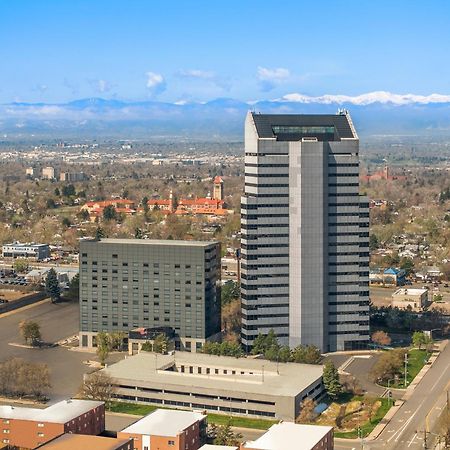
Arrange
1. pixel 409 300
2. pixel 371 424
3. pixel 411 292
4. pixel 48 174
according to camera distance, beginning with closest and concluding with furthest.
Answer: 1. pixel 371 424
2. pixel 409 300
3. pixel 411 292
4. pixel 48 174

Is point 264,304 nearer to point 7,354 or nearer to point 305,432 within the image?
point 7,354

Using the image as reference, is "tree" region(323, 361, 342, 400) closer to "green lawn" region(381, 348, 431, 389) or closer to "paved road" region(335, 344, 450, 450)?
"paved road" region(335, 344, 450, 450)

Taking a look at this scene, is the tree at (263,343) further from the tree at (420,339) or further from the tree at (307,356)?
the tree at (420,339)

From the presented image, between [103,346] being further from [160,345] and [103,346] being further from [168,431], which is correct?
[168,431]

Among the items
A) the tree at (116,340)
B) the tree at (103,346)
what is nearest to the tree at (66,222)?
the tree at (103,346)

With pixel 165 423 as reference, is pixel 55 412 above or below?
above

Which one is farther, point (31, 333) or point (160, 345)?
point (31, 333)

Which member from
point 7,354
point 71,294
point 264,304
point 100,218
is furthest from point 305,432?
point 100,218

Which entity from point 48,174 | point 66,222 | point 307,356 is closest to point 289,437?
point 307,356
